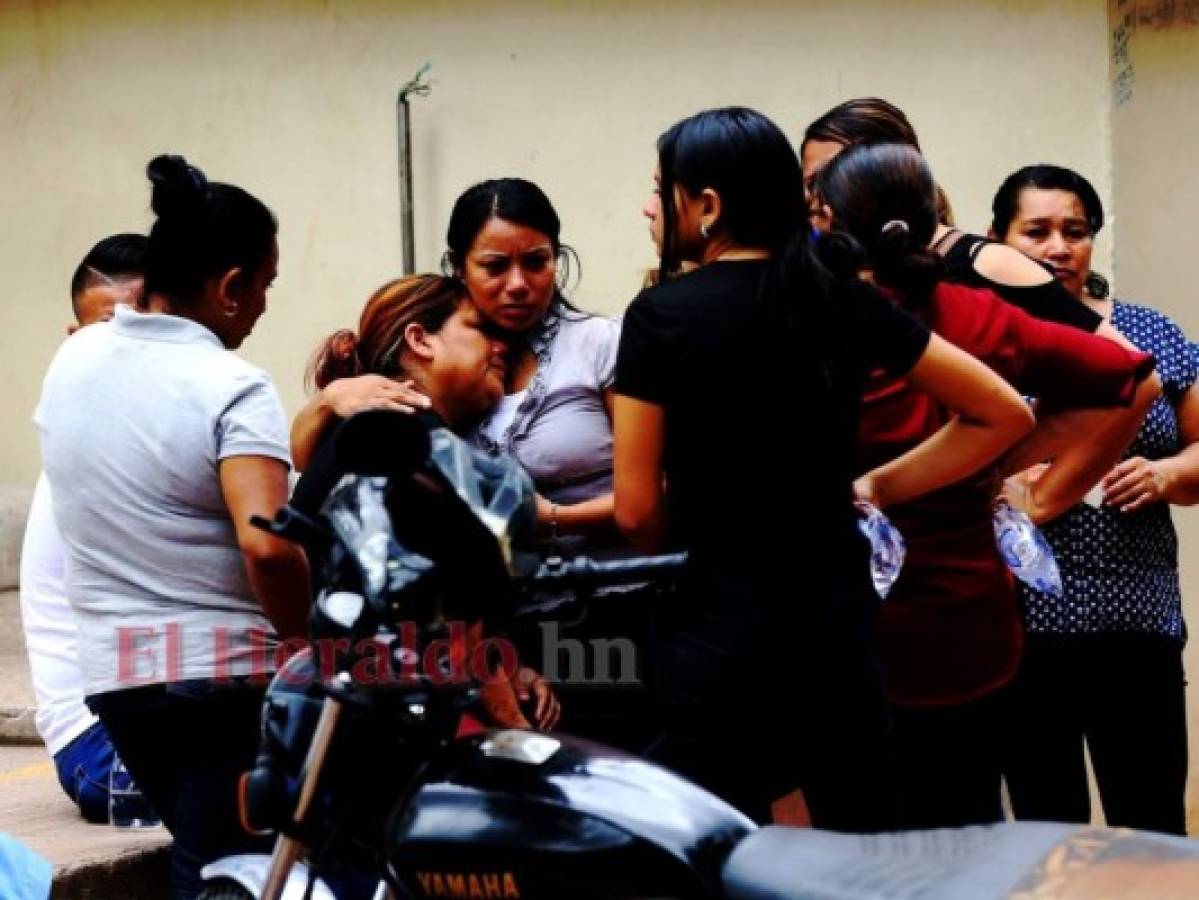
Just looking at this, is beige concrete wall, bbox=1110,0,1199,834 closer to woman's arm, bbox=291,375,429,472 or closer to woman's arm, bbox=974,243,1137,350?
woman's arm, bbox=974,243,1137,350

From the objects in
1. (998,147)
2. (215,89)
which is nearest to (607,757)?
(998,147)

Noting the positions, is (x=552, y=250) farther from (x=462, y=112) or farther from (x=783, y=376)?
(x=462, y=112)

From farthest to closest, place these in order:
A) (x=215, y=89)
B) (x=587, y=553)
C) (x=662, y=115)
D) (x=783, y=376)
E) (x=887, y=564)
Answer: (x=215, y=89) → (x=662, y=115) → (x=587, y=553) → (x=887, y=564) → (x=783, y=376)

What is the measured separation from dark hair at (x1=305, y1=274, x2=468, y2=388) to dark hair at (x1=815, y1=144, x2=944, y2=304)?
877mm

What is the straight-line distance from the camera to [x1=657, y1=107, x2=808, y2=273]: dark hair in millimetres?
3438

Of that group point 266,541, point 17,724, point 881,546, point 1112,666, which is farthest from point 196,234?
point 17,724

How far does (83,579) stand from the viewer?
12.7 ft

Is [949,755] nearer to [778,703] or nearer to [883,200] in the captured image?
[778,703]

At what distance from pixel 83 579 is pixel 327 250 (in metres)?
3.65

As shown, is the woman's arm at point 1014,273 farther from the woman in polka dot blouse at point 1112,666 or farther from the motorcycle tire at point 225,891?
the motorcycle tire at point 225,891

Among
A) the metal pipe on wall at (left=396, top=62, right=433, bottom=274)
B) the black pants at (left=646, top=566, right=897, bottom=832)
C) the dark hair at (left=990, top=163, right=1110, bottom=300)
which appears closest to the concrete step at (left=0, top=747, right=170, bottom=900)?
the black pants at (left=646, top=566, right=897, bottom=832)

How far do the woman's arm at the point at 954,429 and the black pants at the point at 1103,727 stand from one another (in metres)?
0.98

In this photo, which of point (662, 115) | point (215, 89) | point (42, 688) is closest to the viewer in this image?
point (42, 688)

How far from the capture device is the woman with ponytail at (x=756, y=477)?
10.9 feet
